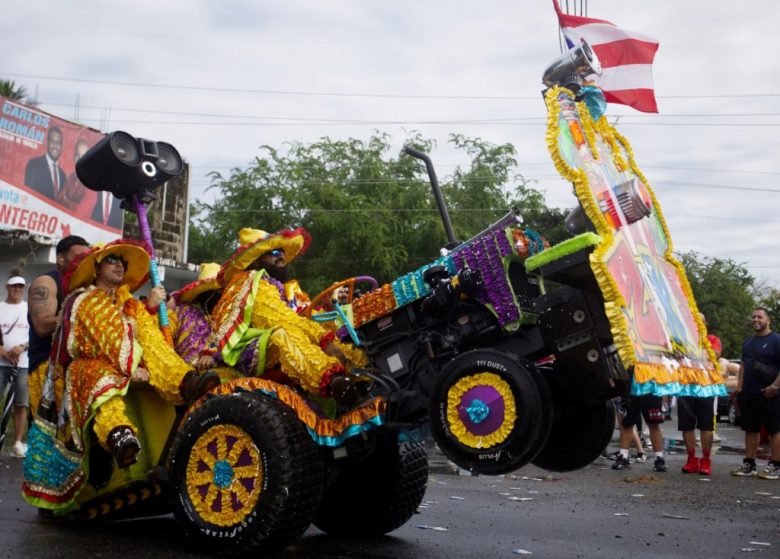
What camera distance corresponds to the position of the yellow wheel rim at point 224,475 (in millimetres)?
4695

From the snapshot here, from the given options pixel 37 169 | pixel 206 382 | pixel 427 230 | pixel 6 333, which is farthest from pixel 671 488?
pixel 427 230

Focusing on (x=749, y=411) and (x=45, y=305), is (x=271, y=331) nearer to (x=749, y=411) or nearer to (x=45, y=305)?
(x=45, y=305)

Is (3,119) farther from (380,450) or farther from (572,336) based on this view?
(572,336)

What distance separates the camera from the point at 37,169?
728 inches

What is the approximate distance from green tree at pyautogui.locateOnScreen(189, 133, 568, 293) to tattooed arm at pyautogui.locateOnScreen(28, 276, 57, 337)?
22723mm

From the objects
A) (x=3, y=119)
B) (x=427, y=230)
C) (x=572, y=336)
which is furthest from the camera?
(x=427, y=230)

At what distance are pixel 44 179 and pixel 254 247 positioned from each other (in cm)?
1442

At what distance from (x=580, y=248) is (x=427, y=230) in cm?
2705

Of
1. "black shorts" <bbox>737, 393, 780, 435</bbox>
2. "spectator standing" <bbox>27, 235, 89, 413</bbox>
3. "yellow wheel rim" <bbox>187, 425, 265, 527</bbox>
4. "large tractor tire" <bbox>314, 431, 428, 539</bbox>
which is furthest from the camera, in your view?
"black shorts" <bbox>737, 393, 780, 435</bbox>

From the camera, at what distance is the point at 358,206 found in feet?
104

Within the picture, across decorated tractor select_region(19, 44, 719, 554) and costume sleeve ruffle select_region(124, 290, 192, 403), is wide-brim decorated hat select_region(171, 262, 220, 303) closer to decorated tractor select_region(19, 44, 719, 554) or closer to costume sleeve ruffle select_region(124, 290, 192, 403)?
costume sleeve ruffle select_region(124, 290, 192, 403)

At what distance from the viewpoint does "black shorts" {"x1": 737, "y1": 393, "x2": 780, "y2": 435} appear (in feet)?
32.4

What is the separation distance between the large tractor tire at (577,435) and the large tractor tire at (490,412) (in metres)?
0.81

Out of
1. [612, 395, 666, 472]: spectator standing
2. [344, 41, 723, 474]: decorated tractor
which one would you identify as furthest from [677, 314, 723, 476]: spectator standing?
[344, 41, 723, 474]: decorated tractor
